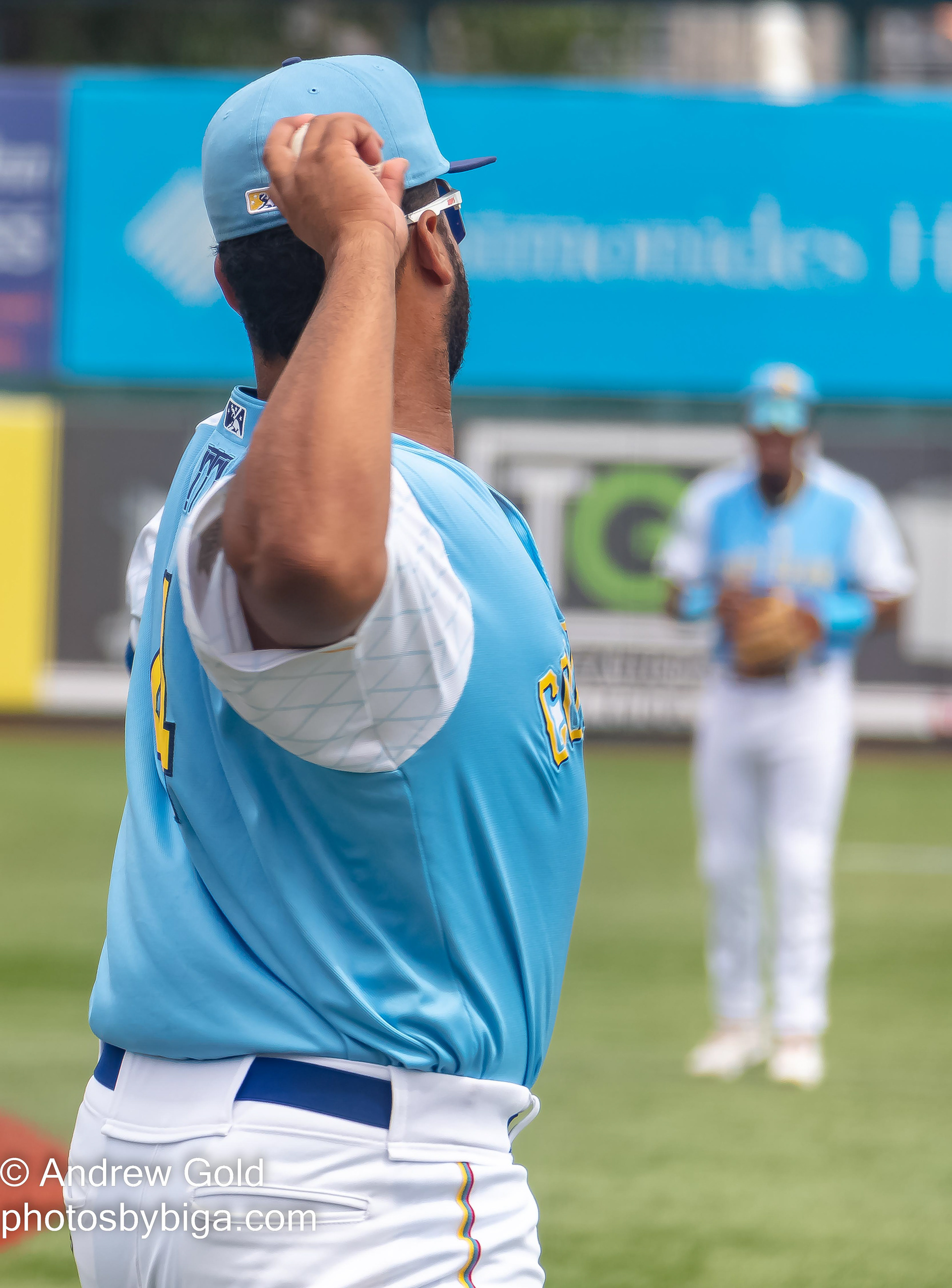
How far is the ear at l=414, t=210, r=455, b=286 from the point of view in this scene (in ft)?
5.69

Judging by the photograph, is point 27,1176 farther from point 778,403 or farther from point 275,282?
point 778,403

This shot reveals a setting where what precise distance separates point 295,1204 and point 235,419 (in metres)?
0.82

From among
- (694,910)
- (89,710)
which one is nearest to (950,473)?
(694,910)

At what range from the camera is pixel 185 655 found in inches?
65.7

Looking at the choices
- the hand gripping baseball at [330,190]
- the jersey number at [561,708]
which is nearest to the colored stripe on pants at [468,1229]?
the jersey number at [561,708]

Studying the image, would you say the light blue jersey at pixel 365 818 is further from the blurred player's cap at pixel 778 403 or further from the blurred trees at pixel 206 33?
the blurred trees at pixel 206 33

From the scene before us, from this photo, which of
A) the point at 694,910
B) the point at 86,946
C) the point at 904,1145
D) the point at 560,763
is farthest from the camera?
the point at 694,910

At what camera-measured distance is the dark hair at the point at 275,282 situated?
169 cm

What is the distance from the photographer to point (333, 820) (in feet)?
5.13

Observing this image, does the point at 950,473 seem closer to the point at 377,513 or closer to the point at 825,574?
the point at 825,574

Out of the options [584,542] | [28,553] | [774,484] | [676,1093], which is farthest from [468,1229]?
[28,553]

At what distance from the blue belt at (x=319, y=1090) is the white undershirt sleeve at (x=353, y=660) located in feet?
1.02

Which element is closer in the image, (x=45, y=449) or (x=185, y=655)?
(x=185, y=655)

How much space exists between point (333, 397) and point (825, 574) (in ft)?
16.7
